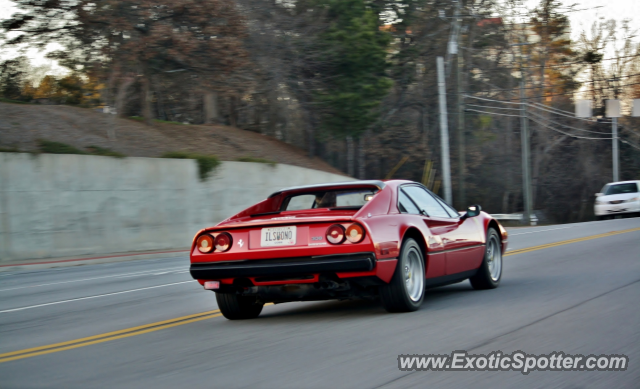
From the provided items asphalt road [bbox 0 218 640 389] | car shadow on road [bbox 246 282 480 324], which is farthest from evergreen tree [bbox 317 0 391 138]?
car shadow on road [bbox 246 282 480 324]

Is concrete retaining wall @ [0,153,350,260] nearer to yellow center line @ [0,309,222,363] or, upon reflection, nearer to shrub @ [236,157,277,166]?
shrub @ [236,157,277,166]

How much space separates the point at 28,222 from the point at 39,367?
17132mm

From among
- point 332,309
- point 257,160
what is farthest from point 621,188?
point 332,309

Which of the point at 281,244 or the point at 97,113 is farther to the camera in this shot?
the point at 97,113

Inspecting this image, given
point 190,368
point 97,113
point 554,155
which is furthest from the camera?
point 554,155

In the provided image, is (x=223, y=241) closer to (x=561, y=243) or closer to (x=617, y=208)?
(x=561, y=243)

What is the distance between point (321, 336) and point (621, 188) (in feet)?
94.0

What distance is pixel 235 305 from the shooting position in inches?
290

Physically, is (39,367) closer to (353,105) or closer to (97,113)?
(97,113)

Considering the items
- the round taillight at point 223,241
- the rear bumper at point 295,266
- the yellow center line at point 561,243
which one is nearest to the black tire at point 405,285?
the rear bumper at point 295,266

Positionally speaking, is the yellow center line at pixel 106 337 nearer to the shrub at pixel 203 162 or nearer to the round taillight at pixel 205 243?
the round taillight at pixel 205 243

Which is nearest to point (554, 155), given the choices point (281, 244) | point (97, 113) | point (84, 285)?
point (97, 113)

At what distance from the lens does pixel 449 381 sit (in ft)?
15.0

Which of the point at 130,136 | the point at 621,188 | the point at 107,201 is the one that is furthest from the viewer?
the point at 621,188
